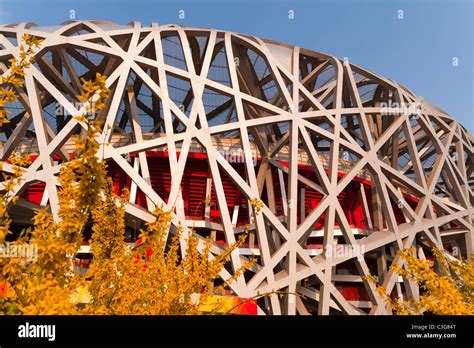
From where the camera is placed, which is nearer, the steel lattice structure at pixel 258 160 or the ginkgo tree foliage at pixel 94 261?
the ginkgo tree foliage at pixel 94 261

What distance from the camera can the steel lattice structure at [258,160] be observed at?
15.9 m

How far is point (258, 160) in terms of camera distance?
22.8 meters

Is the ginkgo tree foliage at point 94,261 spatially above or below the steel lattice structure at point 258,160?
below

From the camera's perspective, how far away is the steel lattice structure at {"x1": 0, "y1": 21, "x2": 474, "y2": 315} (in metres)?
15.9

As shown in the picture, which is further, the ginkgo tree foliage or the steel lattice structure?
the steel lattice structure

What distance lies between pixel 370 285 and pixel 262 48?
1286 cm

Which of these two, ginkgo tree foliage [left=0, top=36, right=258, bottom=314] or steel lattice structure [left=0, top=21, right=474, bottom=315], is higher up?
steel lattice structure [left=0, top=21, right=474, bottom=315]

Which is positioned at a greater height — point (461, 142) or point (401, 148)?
point (401, 148)
